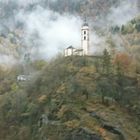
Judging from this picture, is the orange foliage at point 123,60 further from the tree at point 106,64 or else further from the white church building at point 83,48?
the white church building at point 83,48

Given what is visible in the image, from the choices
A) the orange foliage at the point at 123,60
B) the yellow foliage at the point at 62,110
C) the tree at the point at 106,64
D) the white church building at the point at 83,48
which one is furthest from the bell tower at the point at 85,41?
the yellow foliage at the point at 62,110

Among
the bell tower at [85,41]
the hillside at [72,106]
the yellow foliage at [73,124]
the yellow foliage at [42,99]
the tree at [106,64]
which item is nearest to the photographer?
the hillside at [72,106]

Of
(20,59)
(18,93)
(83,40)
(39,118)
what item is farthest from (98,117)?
(20,59)

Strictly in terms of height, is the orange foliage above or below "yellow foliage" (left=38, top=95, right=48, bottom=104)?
above

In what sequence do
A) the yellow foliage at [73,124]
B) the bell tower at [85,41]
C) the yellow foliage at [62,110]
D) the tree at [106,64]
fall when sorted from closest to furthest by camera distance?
the yellow foliage at [73,124] → the yellow foliage at [62,110] → the tree at [106,64] → the bell tower at [85,41]

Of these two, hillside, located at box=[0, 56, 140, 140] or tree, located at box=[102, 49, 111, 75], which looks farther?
tree, located at box=[102, 49, 111, 75]

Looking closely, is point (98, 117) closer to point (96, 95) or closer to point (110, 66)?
point (96, 95)

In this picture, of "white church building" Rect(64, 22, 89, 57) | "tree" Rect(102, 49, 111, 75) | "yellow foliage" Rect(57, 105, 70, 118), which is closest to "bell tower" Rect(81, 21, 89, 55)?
"white church building" Rect(64, 22, 89, 57)

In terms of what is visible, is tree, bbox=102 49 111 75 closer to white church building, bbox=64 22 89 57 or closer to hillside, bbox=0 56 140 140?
hillside, bbox=0 56 140 140

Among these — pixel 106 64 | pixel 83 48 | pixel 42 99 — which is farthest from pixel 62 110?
pixel 83 48
